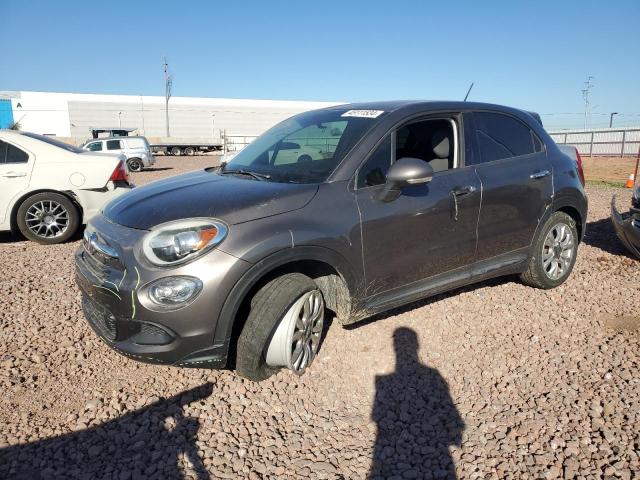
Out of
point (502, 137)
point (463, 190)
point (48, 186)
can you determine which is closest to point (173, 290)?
point (463, 190)

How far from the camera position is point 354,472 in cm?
226

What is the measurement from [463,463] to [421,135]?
2.42 m

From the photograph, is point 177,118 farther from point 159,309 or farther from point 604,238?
point 159,309

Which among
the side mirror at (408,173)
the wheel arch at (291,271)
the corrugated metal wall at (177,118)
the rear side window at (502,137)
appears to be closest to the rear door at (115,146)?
the rear side window at (502,137)

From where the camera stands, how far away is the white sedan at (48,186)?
→ 612 cm

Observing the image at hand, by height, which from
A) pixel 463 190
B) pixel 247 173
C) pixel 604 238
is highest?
pixel 247 173

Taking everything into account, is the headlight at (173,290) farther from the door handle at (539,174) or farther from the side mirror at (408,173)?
the door handle at (539,174)

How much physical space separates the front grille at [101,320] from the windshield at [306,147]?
1.34 metres

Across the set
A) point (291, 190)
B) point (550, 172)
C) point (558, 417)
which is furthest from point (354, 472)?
point (550, 172)

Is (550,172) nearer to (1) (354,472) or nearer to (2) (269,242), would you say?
(2) (269,242)

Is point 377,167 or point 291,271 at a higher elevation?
point 377,167

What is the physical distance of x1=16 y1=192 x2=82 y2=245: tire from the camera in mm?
6164

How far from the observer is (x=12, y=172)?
20.1ft

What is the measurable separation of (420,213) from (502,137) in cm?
135
